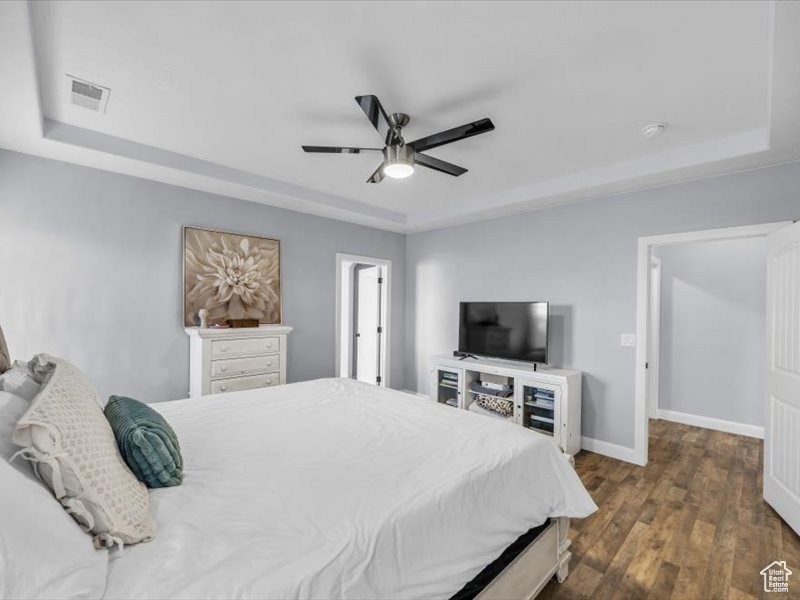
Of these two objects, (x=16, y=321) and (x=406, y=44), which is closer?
(x=406, y=44)

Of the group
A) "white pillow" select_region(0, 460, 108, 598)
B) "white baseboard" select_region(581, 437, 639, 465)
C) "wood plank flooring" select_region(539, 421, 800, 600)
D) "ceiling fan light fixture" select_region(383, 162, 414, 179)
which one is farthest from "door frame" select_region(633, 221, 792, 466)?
"white pillow" select_region(0, 460, 108, 598)

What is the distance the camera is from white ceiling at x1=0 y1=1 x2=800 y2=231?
1.61 metres

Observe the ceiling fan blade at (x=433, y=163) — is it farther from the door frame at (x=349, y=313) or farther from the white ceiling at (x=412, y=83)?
the door frame at (x=349, y=313)

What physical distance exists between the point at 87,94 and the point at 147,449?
2169 mm

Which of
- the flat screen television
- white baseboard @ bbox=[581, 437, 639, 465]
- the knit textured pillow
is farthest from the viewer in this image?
the flat screen television

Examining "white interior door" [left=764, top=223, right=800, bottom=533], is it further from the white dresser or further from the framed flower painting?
the framed flower painting

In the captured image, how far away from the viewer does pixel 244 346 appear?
3.42 m

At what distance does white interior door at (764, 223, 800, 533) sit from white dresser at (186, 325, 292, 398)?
3.83 m

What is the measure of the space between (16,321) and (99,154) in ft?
4.44

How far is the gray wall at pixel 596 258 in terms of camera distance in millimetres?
2939

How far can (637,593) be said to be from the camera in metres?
1.85

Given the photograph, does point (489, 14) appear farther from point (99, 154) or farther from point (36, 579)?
point (99, 154)

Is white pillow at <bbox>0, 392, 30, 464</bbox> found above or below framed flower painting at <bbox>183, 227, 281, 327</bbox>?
below

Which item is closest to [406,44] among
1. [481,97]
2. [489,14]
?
[489,14]
